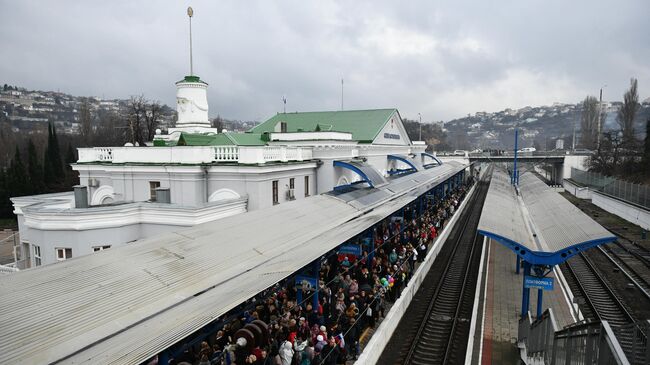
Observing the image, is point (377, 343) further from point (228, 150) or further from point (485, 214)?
point (228, 150)

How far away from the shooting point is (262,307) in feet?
34.2

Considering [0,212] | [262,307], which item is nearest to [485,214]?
[262,307]

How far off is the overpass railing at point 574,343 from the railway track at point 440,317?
2.25m

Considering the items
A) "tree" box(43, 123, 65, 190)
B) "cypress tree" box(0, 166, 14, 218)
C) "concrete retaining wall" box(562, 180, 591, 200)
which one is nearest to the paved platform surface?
"concrete retaining wall" box(562, 180, 591, 200)

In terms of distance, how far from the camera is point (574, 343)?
6.12 m

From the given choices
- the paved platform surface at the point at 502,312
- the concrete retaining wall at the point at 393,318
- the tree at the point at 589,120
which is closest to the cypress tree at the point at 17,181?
the concrete retaining wall at the point at 393,318

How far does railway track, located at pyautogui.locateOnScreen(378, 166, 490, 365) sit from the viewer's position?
1109cm

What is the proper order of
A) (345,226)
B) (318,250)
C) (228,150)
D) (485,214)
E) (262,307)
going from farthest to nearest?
(228,150)
(485,214)
(345,226)
(262,307)
(318,250)

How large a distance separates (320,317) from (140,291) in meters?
5.40

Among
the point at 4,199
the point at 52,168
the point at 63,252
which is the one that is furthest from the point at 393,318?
the point at 52,168

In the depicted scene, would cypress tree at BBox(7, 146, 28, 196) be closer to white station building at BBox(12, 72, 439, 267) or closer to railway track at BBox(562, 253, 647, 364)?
white station building at BBox(12, 72, 439, 267)

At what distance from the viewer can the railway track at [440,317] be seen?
36.4ft

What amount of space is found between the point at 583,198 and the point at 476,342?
145 ft

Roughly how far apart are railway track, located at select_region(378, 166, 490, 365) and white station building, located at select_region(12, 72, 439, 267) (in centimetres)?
580
